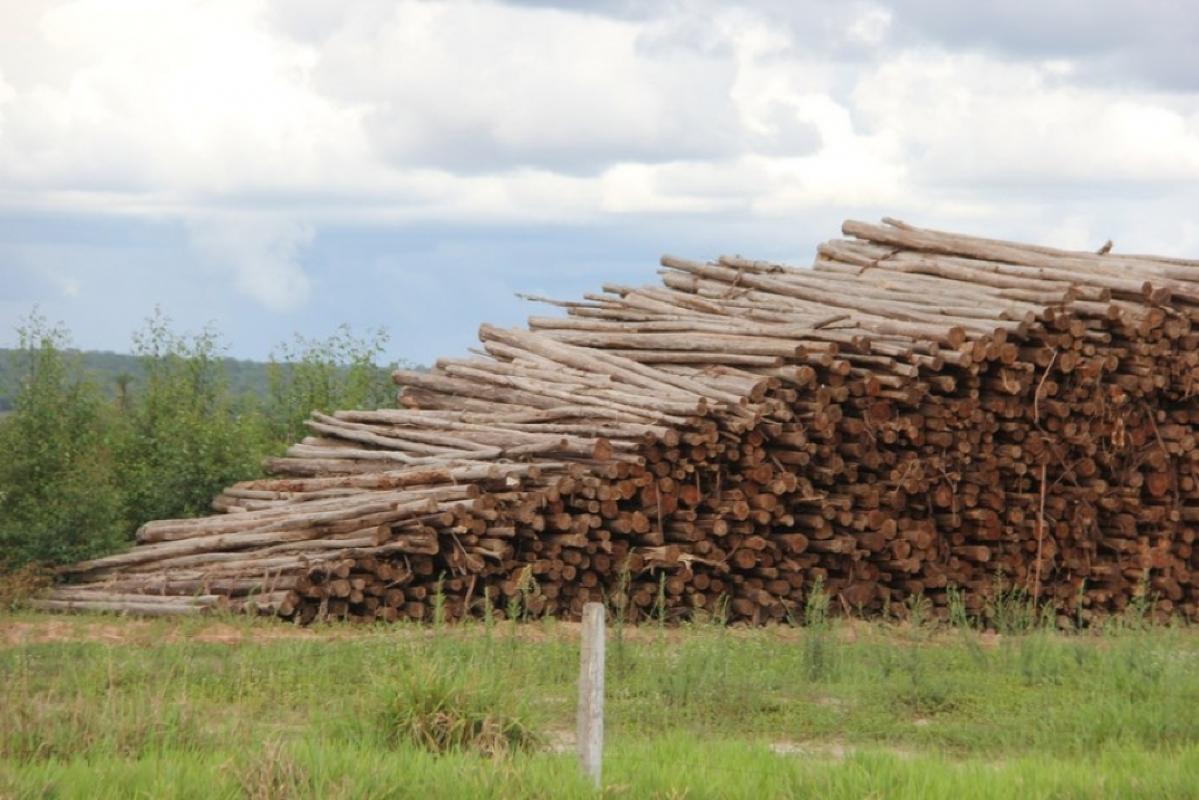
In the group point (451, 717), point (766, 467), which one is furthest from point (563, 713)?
point (766, 467)

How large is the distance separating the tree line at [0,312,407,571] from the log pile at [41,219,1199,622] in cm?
48

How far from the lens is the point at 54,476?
14.7 m

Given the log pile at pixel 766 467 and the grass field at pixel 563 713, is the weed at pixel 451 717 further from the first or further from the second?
the log pile at pixel 766 467

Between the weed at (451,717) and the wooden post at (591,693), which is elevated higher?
the wooden post at (591,693)

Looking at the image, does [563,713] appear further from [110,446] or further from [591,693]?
[110,446]

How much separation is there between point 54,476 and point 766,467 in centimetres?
636

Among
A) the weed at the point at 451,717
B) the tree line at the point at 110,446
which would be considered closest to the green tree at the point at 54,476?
the tree line at the point at 110,446

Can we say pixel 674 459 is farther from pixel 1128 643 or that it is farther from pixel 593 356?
pixel 1128 643

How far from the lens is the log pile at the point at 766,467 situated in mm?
12867

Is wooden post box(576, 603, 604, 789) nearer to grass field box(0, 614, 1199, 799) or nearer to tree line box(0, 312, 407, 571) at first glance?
grass field box(0, 614, 1199, 799)

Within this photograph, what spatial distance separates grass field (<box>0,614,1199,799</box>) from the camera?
691 cm

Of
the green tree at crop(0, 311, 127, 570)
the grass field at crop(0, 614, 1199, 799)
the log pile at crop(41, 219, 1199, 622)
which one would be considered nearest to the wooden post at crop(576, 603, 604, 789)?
the grass field at crop(0, 614, 1199, 799)

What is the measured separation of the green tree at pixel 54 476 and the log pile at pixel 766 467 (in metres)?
0.38

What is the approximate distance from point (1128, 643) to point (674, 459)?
4.07m
